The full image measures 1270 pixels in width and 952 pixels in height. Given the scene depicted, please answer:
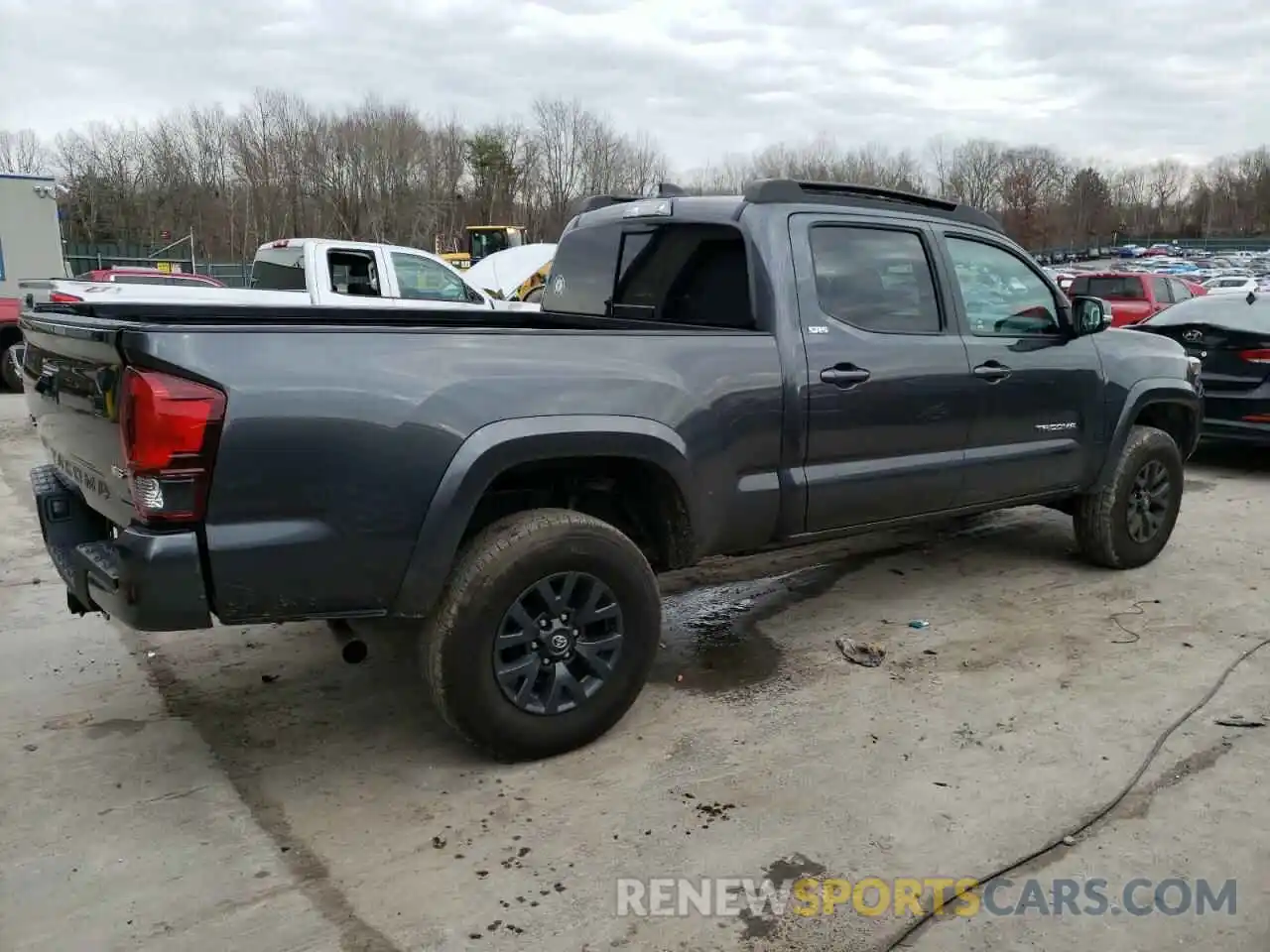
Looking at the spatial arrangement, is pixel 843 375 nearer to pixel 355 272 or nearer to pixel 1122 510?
pixel 1122 510

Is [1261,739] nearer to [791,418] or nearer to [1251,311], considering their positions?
[791,418]

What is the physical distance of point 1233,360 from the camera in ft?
27.7

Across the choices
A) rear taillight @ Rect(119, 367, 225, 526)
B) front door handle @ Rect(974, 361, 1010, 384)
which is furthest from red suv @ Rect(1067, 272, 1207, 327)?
rear taillight @ Rect(119, 367, 225, 526)

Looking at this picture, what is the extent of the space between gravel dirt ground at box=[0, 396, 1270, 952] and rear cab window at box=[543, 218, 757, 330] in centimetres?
158

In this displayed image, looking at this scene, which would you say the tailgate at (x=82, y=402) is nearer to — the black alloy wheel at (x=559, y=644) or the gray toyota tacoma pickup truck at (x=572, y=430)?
the gray toyota tacoma pickup truck at (x=572, y=430)

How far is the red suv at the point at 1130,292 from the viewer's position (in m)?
16.4

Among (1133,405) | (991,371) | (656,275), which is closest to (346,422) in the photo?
(656,275)

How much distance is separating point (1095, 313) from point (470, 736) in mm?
3917

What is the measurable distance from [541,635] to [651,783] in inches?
25.0

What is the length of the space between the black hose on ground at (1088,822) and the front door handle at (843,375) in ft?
5.87

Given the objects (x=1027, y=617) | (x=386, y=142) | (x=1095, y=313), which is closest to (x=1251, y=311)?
(x=1095, y=313)

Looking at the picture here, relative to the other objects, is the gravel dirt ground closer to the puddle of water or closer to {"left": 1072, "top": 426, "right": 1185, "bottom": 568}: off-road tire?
the puddle of water

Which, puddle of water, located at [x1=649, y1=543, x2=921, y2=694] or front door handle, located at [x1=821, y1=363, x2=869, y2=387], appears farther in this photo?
puddle of water, located at [x1=649, y1=543, x2=921, y2=694]

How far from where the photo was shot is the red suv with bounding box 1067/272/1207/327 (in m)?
16.4
